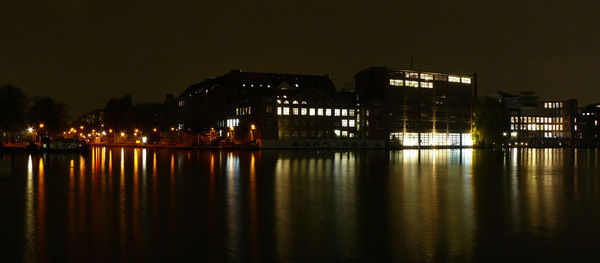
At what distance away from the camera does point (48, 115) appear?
4195 inches

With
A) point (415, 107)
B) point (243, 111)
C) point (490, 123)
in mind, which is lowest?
point (490, 123)

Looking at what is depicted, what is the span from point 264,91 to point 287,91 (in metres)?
6.41

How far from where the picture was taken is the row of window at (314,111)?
122 meters

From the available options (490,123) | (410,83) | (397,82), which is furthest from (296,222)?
(490,123)

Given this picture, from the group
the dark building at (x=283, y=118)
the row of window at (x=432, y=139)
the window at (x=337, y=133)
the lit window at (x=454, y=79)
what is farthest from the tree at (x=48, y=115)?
the lit window at (x=454, y=79)

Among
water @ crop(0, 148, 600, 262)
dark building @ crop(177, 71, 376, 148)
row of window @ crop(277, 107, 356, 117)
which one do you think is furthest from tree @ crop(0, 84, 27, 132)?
water @ crop(0, 148, 600, 262)

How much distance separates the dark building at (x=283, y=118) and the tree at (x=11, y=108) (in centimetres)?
4306

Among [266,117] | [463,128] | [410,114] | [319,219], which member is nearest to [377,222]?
[319,219]

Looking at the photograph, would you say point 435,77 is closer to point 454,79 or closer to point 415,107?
point 454,79

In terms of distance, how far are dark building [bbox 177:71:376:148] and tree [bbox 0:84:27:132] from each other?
43.1 meters

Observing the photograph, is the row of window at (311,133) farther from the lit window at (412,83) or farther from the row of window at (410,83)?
the lit window at (412,83)

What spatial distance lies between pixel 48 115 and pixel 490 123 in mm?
110101

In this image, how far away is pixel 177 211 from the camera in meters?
17.8

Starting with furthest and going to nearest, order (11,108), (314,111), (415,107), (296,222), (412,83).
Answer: (412,83)
(415,107)
(314,111)
(11,108)
(296,222)
